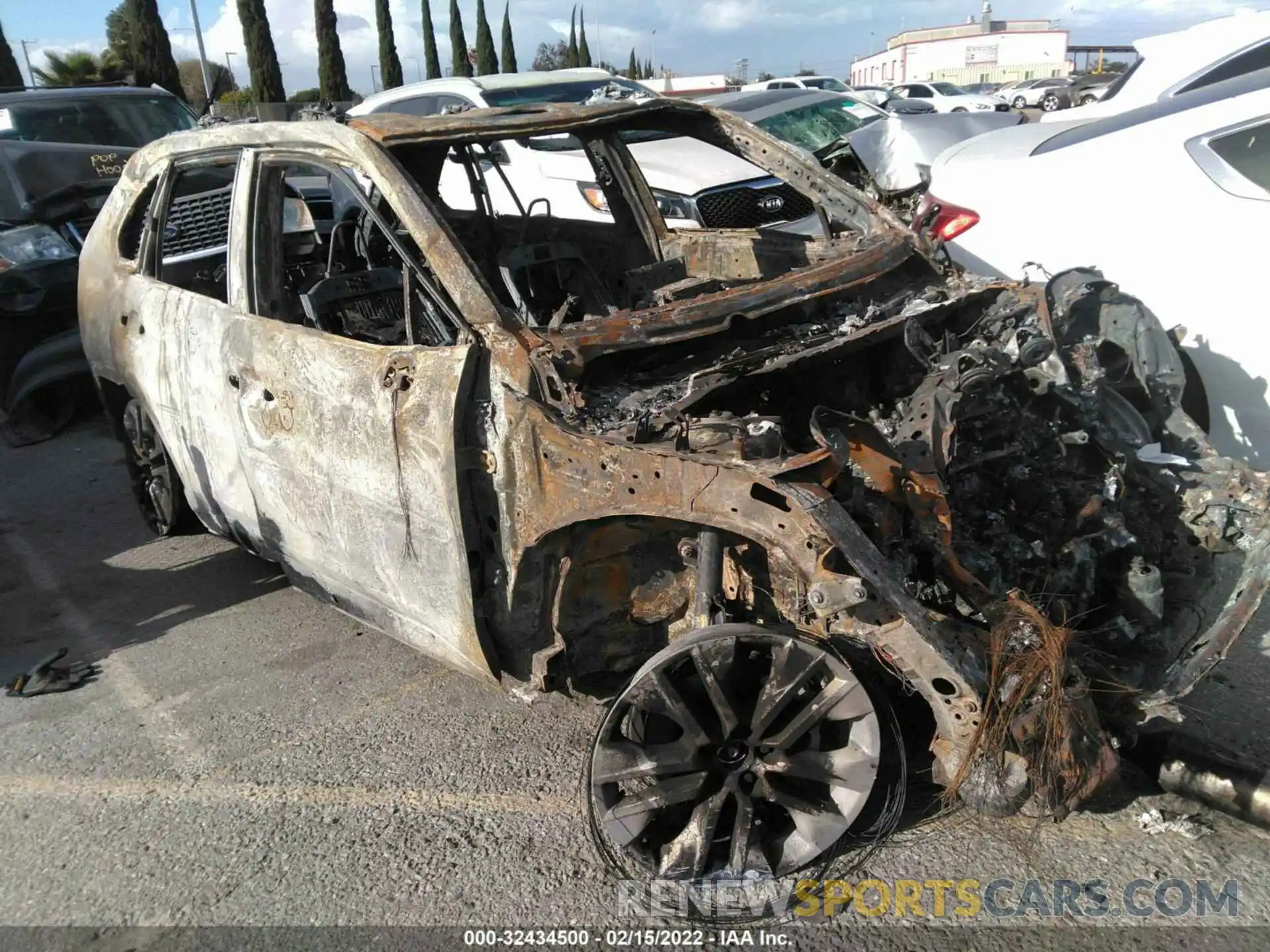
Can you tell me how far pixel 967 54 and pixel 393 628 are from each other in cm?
6722

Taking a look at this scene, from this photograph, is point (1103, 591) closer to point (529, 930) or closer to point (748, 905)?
point (748, 905)

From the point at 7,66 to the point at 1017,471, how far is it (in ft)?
88.9

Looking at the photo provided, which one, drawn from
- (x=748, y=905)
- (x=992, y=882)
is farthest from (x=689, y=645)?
(x=992, y=882)

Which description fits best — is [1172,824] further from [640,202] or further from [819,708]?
[640,202]

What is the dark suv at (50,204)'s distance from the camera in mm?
6543

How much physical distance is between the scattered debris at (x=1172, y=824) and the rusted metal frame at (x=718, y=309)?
178 cm

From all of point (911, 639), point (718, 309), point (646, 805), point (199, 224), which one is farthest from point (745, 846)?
point (199, 224)

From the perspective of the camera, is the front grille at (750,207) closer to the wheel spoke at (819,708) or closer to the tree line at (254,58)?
the wheel spoke at (819,708)

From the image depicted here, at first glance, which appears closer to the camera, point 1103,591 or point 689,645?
point 689,645

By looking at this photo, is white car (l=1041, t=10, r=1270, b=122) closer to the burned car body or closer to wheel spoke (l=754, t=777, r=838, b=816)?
the burned car body

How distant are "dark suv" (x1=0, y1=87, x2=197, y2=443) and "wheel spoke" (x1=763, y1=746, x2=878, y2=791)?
233 inches

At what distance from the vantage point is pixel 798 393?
329 centimetres

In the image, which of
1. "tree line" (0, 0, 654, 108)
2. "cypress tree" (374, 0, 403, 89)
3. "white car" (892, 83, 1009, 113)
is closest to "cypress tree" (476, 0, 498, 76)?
"tree line" (0, 0, 654, 108)

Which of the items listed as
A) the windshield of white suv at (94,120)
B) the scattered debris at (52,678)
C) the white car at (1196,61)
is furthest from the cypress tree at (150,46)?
the scattered debris at (52,678)
